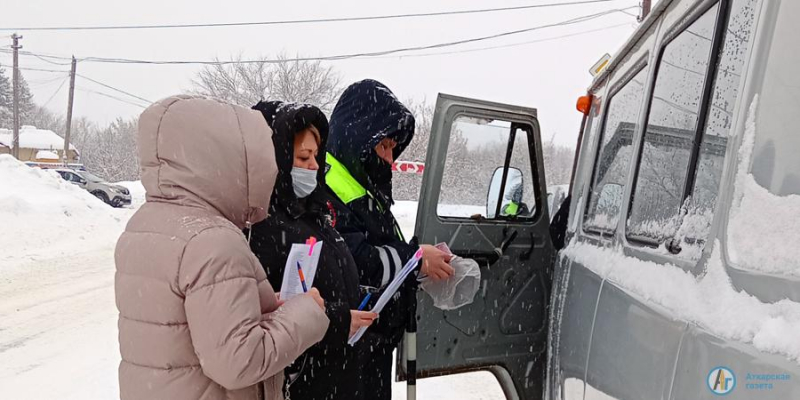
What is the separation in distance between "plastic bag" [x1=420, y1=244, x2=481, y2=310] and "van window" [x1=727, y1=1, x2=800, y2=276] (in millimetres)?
1755

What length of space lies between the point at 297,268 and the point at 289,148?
1.39ft

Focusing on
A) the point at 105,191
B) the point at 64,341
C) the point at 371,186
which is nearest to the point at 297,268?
the point at 371,186

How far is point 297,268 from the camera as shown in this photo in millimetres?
1965

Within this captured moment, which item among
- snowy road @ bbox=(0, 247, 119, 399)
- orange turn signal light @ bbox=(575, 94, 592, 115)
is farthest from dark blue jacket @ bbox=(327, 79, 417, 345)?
snowy road @ bbox=(0, 247, 119, 399)

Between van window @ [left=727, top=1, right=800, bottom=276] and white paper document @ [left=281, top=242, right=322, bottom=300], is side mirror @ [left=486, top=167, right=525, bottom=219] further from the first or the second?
van window @ [left=727, top=1, right=800, bottom=276]

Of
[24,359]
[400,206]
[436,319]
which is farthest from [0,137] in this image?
[436,319]

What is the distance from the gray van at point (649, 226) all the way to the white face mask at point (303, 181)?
1.01m

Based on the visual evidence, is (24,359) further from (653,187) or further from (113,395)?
(653,187)

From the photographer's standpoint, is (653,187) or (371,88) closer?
(653,187)

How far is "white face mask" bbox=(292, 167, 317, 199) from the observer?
2078 mm

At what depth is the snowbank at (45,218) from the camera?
34.8ft

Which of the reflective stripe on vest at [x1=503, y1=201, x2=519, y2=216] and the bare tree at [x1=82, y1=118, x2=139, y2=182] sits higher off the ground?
the reflective stripe on vest at [x1=503, y1=201, x2=519, y2=216]

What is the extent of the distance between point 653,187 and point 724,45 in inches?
19.0

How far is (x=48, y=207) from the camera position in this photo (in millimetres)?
13742
